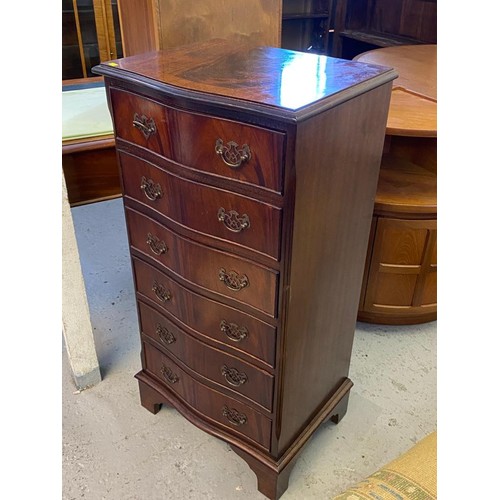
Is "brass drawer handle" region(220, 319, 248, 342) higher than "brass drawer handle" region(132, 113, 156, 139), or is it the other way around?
"brass drawer handle" region(132, 113, 156, 139)

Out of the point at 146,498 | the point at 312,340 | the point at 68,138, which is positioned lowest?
the point at 146,498

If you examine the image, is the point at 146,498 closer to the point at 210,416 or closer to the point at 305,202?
the point at 210,416

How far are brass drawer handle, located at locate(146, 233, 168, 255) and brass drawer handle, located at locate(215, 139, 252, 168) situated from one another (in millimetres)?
A: 355

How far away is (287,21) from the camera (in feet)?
13.3

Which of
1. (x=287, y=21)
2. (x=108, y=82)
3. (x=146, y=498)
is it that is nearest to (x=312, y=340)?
(x=146, y=498)

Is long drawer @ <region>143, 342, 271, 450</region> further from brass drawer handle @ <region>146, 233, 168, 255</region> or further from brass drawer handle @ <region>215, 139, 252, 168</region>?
brass drawer handle @ <region>215, 139, 252, 168</region>

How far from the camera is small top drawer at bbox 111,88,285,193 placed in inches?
36.1

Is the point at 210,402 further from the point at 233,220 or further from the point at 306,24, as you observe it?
the point at 306,24

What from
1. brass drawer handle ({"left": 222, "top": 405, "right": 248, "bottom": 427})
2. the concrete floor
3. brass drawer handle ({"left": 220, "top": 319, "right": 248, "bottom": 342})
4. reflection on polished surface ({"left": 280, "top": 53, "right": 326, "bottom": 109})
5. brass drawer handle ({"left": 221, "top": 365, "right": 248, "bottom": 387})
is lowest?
the concrete floor

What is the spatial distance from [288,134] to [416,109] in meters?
1.13

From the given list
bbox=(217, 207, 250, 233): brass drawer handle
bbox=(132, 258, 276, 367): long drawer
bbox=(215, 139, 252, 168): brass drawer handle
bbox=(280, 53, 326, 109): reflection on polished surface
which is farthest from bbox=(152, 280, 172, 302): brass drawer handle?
bbox=(280, 53, 326, 109): reflection on polished surface

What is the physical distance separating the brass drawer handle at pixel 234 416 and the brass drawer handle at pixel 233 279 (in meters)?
0.42

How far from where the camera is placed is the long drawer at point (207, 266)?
42.8 inches

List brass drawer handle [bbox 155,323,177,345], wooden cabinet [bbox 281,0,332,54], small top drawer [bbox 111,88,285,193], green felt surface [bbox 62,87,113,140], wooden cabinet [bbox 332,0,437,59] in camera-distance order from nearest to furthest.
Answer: small top drawer [bbox 111,88,285,193]
brass drawer handle [bbox 155,323,177,345]
green felt surface [bbox 62,87,113,140]
wooden cabinet [bbox 332,0,437,59]
wooden cabinet [bbox 281,0,332,54]
